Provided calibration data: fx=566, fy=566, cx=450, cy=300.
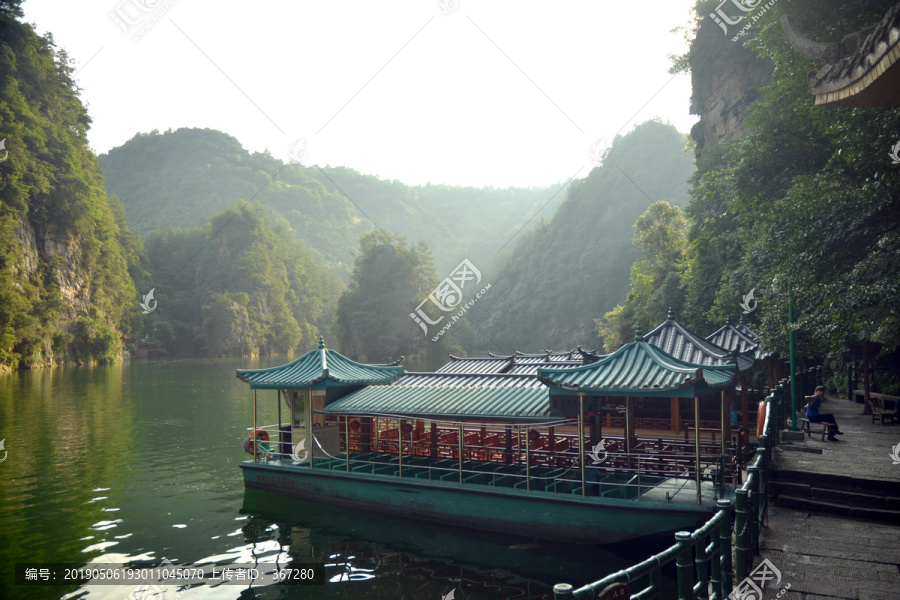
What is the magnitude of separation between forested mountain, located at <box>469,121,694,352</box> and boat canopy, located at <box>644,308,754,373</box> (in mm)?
62507

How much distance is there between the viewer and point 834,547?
6.97 m

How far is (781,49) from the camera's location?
15.8 metres

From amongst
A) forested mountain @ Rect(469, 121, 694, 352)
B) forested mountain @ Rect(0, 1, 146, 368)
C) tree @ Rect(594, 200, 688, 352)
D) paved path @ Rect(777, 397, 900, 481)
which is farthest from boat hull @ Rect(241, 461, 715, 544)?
forested mountain @ Rect(469, 121, 694, 352)

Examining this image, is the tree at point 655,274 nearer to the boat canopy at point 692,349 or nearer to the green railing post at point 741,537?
the boat canopy at point 692,349

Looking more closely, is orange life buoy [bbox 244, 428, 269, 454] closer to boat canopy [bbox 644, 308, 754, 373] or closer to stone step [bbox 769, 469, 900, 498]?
boat canopy [bbox 644, 308, 754, 373]

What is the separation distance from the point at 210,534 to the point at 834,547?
11774mm

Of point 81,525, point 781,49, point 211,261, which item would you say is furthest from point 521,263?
point 81,525

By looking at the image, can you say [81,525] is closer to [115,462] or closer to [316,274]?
[115,462]

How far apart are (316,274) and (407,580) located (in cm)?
10554

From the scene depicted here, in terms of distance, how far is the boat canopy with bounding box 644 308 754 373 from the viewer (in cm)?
1574

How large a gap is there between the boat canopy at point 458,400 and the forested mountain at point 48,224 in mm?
44870

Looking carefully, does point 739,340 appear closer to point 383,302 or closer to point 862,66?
point 862,66

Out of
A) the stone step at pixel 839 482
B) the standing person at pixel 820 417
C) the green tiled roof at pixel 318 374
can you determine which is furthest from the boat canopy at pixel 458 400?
the standing person at pixel 820 417

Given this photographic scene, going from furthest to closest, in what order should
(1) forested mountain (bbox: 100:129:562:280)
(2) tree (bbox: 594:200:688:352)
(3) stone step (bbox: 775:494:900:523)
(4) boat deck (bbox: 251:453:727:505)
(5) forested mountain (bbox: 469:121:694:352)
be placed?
(1) forested mountain (bbox: 100:129:562:280) → (5) forested mountain (bbox: 469:121:694:352) → (2) tree (bbox: 594:200:688:352) → (4) boat deck (bbox: 251:453:727:505) → (3) stone step (bbox: 775:494:900:523)
